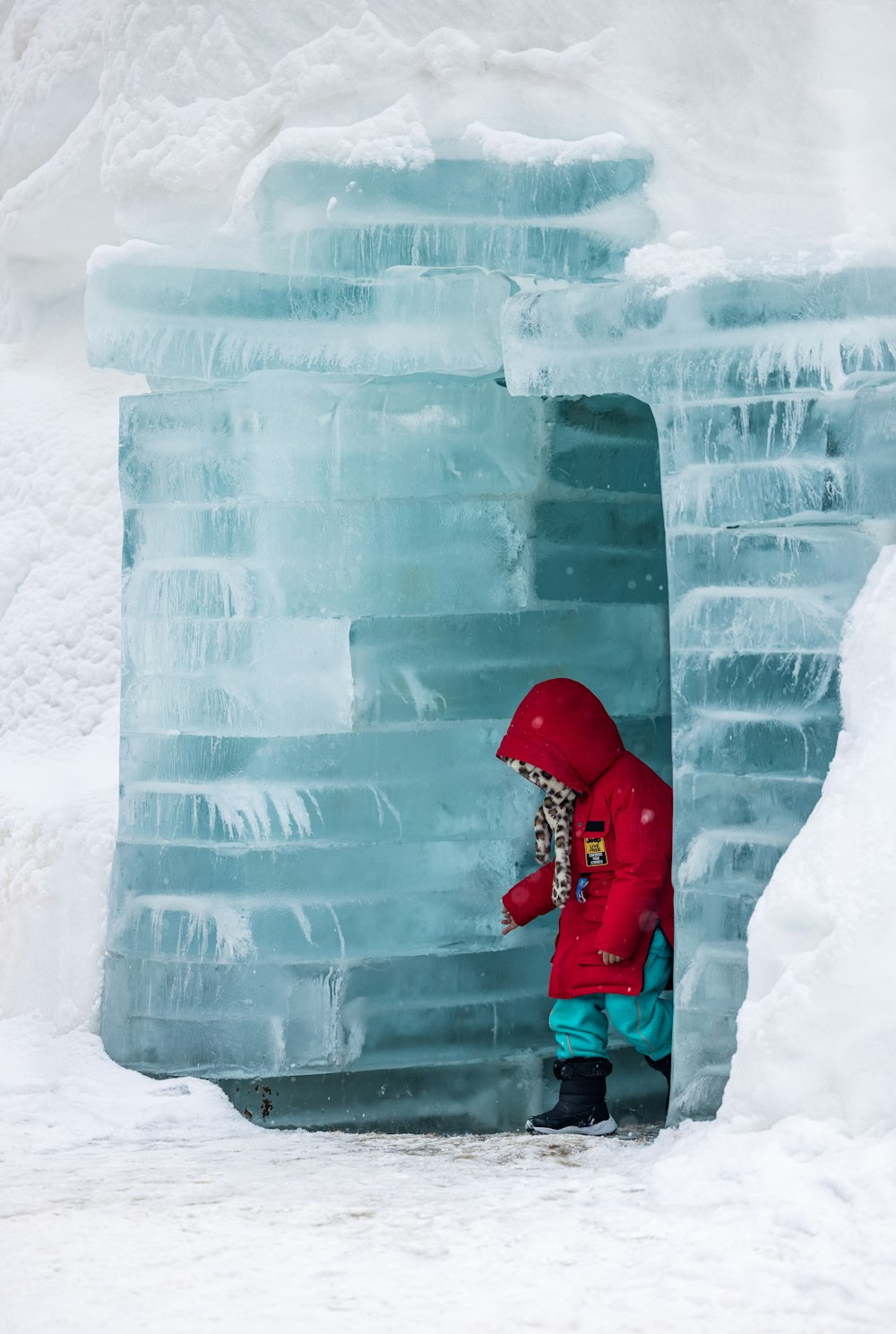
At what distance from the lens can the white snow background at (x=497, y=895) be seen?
75.2 inches

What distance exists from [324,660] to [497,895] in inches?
29.5

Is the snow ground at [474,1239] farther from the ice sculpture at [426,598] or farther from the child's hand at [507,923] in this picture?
the child's hand at [507,923]

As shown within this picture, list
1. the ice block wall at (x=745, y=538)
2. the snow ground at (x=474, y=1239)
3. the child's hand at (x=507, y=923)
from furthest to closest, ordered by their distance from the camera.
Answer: the child's hand at (x=507, y=923) < the ice block wall at (x=745, y=538) < the snow ground at (x=474, y=1239)

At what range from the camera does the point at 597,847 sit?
330cm

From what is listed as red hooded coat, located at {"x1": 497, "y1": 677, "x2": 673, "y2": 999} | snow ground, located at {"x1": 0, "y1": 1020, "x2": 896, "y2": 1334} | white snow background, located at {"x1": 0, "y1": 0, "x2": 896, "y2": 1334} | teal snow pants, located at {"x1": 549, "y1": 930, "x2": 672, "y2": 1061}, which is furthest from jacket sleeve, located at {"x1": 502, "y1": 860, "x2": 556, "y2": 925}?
snow ground, located at {"x1": 0, "y1": 1020, "x2": 896, "y2": 1334}

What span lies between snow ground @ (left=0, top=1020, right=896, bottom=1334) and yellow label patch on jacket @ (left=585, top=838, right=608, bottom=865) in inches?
27.9

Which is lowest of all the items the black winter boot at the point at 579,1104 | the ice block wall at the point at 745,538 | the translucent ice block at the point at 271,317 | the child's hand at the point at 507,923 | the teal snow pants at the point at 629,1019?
the black winter boot at the point at 579,1104

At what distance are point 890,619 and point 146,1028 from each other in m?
1.99

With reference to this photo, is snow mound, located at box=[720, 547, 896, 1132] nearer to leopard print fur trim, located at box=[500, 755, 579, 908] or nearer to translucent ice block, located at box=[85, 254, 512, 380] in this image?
leopard print fur trim, located at box=[500, 755, 579, 908]

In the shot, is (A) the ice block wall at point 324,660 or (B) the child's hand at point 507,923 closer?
(A) the ice block wall at point 324,660

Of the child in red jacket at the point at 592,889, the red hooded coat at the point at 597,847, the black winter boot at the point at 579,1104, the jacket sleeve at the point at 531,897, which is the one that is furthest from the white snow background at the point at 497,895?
the jacket sleeve at the point at 531,897

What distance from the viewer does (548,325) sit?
3.03m

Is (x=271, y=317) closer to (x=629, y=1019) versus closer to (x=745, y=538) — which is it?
(x=745, y=538)

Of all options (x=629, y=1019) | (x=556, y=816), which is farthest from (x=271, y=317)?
(x=629, y=1019)
